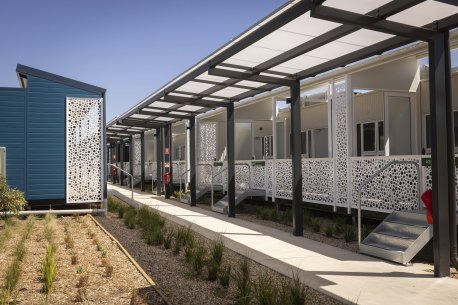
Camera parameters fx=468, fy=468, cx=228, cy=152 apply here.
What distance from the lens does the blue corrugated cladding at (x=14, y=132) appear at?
1197 cm

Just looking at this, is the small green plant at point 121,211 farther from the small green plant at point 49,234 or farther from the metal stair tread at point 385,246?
the metal stair tread at point 385,246

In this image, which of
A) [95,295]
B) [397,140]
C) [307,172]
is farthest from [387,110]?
[95,295]

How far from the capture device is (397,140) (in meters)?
11.4

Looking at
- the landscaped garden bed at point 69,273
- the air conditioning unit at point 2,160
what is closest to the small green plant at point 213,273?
the landscaped garden bed at point 69,273

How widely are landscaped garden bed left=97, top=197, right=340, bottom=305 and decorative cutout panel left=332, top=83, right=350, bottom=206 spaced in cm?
333

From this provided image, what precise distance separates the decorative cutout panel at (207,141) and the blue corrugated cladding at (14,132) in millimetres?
8821

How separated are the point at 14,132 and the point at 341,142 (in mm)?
8231

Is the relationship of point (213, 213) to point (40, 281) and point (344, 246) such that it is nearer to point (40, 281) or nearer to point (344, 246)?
point (344, 246)

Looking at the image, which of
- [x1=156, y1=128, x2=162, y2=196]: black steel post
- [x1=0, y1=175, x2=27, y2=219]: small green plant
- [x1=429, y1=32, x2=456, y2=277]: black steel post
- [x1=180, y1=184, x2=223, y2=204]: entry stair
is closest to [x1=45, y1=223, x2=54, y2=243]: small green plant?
[x1=0, y1=175, x2=27, y2=219]: small green plant

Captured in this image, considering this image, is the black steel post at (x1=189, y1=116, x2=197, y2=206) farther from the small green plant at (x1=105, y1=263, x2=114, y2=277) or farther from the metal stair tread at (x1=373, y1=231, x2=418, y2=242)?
the small green plant at (x1=105, y1=263, x2=114, y2=277)

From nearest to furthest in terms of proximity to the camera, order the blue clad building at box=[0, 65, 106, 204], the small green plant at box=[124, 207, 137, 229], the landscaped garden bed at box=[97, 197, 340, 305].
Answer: the landscaped garden bed at box=[97, 197, 340, 305] → the small green plant at box=[124, 207, 137, 229] → the blue clad building at box=[0, 65, 106, 204]

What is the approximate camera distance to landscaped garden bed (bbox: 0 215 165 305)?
16.5 feet

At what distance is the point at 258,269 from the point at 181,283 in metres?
1.20

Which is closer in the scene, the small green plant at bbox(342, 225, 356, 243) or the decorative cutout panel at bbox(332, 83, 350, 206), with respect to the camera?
the small green plant at bbox(342, 225, 356, 243)
